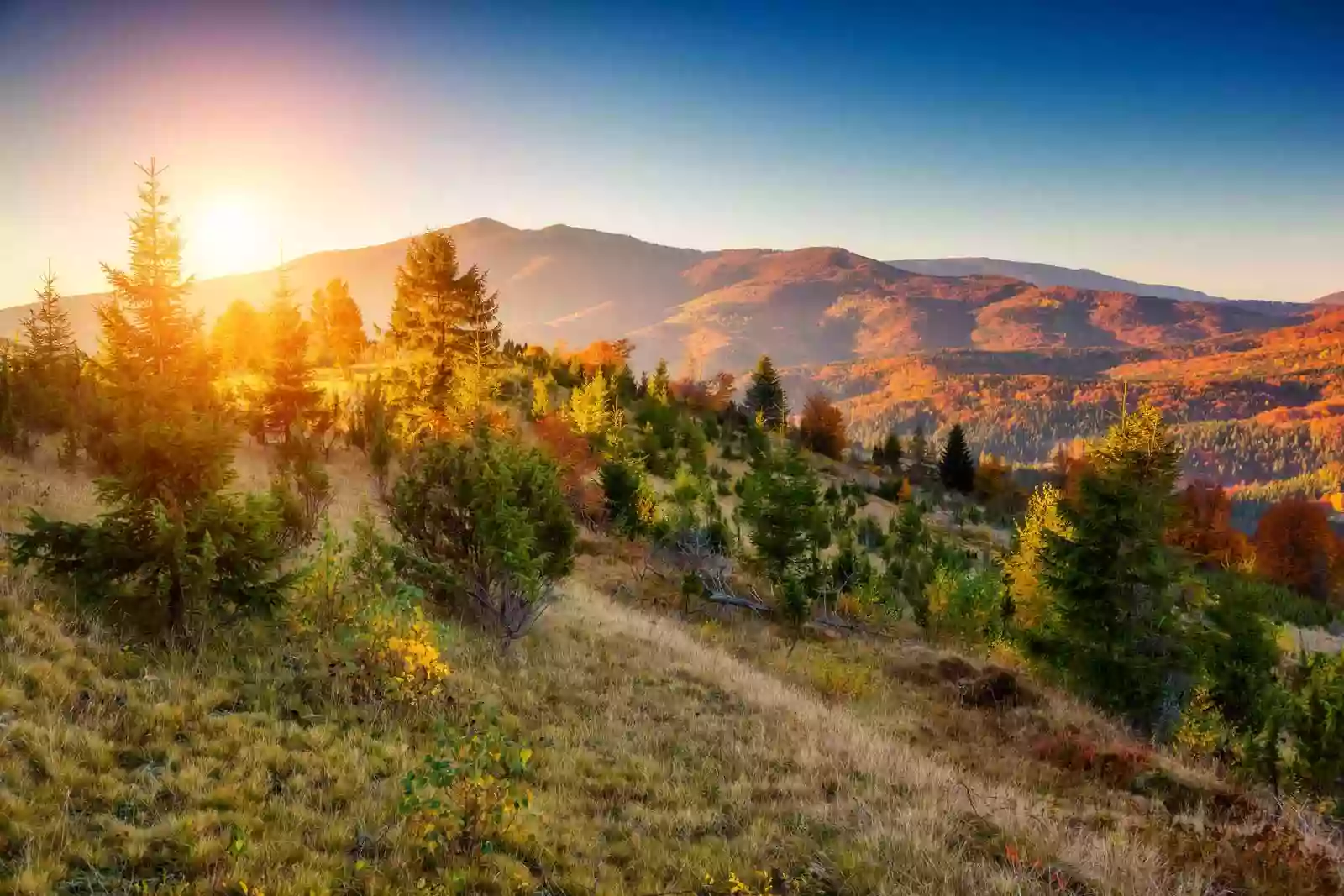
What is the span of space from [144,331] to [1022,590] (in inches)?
870

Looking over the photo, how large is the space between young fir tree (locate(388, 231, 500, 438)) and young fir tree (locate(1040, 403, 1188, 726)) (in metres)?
23.6

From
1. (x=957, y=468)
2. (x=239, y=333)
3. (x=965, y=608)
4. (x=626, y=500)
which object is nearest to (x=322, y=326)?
(x=239, y=333)

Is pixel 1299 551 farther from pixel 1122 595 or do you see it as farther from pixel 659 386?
pixel 1122 595

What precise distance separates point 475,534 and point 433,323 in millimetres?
22702

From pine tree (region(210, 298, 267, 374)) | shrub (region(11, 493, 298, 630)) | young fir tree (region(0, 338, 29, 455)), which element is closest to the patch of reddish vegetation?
shrub (region(11, 493, 298, 630))

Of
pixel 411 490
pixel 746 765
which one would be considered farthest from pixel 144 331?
pixel 746 765

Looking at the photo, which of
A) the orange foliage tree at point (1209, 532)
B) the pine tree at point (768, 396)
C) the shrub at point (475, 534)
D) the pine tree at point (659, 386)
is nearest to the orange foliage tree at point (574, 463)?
the shrub at point (475, 534)

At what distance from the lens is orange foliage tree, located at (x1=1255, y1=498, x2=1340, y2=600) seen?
6581 cm

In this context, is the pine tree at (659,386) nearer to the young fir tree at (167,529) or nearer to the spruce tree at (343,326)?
the spruce tree at (343,326)

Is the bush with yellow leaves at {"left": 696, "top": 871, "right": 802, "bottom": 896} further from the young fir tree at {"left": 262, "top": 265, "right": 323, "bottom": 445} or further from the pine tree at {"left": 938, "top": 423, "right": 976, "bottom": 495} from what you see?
the pine tree at {"left": 938, "top": 423, "right": 976, "bottom": 495}

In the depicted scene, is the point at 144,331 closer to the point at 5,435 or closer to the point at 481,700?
the point at 481,700

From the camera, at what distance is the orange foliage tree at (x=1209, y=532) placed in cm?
5659

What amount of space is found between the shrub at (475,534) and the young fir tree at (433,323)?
1970 cm

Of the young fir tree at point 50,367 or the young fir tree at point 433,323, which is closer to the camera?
the young fir tree at point 50,367
